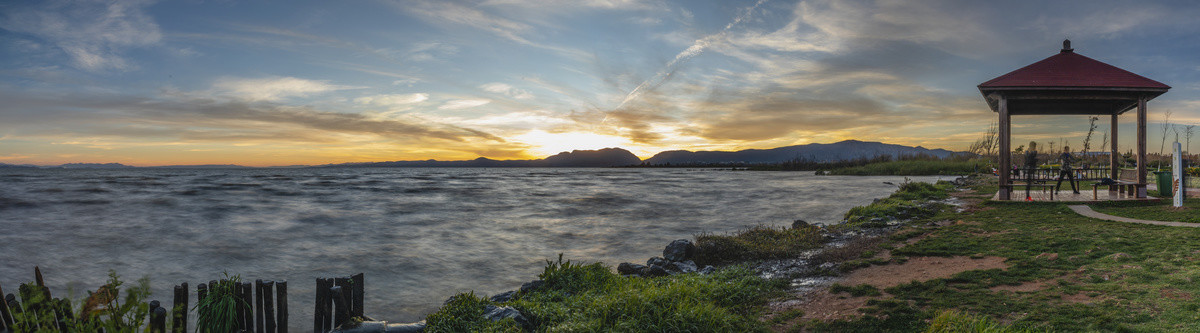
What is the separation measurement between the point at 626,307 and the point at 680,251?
392 cm

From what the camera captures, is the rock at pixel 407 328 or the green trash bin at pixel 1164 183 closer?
the rock at pixel 407 328

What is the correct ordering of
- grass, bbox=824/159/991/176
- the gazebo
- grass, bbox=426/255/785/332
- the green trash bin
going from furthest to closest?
grass, bbox=824/159/991/176, the green trash bin, the gazebo, grass, bbox=426/255/785/332

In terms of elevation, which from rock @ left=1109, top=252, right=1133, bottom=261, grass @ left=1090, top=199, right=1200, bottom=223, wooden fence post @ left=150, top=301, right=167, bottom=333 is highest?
grass @ left=1090, top=199, right=1200, bottom=223

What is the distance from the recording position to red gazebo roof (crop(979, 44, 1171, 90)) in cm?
1243

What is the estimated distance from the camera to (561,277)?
6602mm

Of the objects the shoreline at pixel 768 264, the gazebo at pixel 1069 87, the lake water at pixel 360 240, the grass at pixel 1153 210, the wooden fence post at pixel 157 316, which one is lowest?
the lake water at pixel 360 240

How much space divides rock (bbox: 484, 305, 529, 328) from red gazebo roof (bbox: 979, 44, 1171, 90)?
13.5 meters

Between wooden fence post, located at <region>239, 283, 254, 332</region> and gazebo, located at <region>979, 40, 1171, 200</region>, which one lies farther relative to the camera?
gazebo, located at <region>979, 40, 1171, 200</region>

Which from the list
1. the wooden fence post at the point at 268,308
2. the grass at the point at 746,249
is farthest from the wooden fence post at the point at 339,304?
the grass at the point at 746,249

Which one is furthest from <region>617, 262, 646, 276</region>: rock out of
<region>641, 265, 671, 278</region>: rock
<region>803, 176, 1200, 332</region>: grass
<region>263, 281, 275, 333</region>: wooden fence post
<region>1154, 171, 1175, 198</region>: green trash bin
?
<region>1154, 171, 1175, 198</region>: green trash bin

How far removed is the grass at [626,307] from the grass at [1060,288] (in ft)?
3.08

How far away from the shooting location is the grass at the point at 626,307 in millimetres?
4480

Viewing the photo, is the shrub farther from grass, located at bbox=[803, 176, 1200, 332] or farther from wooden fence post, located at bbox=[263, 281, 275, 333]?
grass, located at bbox=[803, 176, 1200, 332]

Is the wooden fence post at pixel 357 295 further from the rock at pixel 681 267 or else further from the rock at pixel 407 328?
the rock at pixel 681 267
